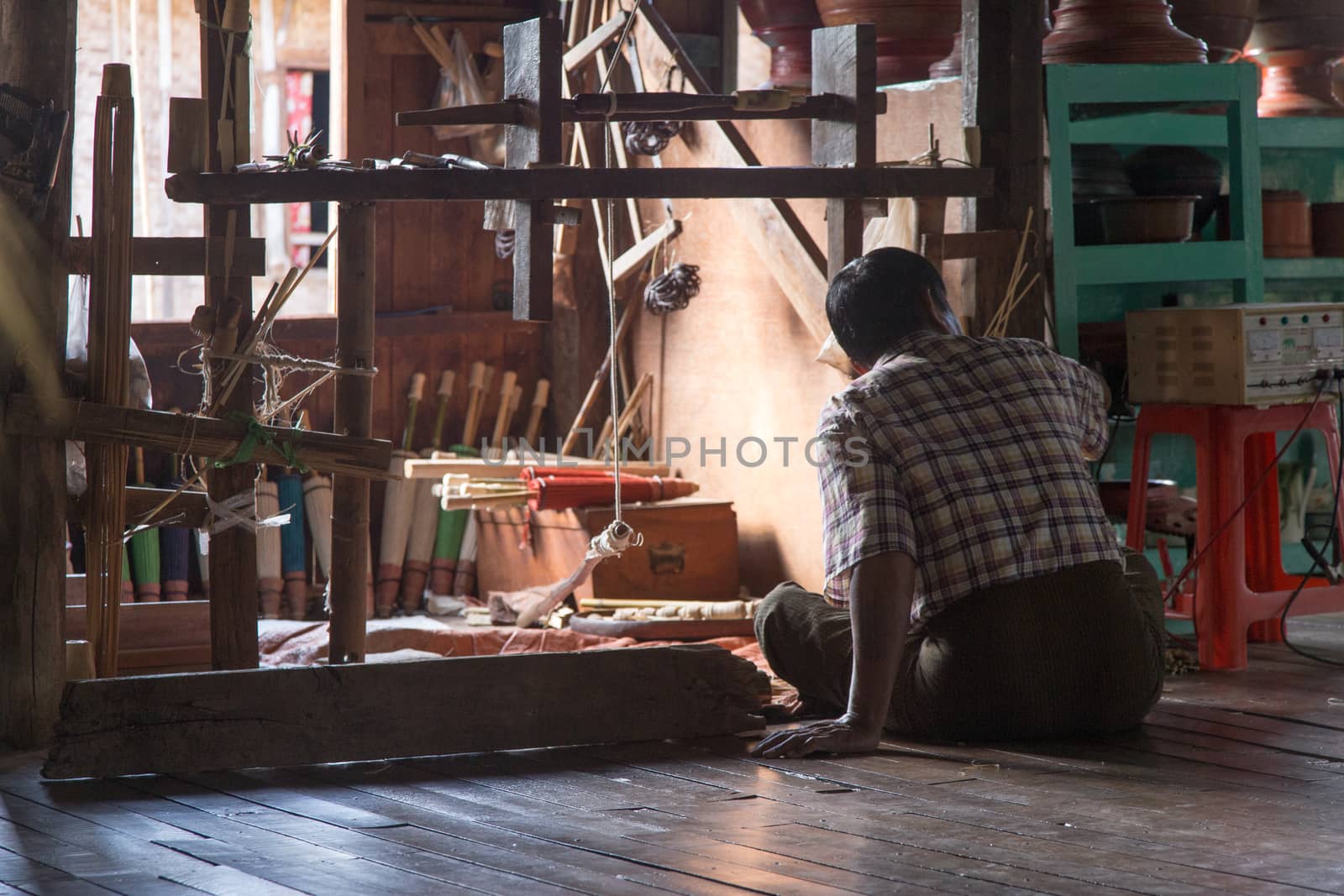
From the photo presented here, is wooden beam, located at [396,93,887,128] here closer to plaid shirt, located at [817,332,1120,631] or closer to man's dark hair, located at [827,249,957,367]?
man's dark hair, located at [827,249,957,367]

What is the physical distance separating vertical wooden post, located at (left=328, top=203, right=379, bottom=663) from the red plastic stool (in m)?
2.04

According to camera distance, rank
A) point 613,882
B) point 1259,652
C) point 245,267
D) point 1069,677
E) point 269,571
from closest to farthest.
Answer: point 613,882 < point 1069,677 < point 245,267 < point 1259,652 < point 269,571

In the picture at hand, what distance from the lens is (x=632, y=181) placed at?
12.9 ft

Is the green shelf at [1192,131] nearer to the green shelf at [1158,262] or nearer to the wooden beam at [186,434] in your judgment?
the green shelf at [1158,262]

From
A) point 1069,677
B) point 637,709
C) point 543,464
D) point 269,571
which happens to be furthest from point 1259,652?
point 269,571

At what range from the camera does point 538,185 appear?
153 inches

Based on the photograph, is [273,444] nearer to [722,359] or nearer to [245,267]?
[245,267]

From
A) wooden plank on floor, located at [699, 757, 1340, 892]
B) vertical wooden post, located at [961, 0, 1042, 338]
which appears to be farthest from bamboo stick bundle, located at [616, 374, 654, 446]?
wooden plank on floor, located at [699, 757, 1340, 892]

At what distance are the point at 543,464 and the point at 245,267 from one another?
2.77m

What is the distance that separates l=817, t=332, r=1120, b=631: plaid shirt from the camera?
11.4ft

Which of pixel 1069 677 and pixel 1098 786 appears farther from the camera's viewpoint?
pixel 1069 677

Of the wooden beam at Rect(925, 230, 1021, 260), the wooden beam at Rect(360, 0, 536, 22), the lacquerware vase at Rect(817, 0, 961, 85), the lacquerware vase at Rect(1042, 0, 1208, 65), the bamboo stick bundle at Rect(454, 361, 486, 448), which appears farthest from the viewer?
the bamboo stick bundle at Rect(454, 361, 486, 448)

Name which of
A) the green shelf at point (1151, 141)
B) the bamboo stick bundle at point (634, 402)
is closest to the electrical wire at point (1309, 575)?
the green shelf at point (1151, 141)

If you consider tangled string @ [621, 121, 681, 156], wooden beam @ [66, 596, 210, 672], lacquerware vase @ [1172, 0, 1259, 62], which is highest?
lacquerware vase @ [1172, 0, 1259, 62]
